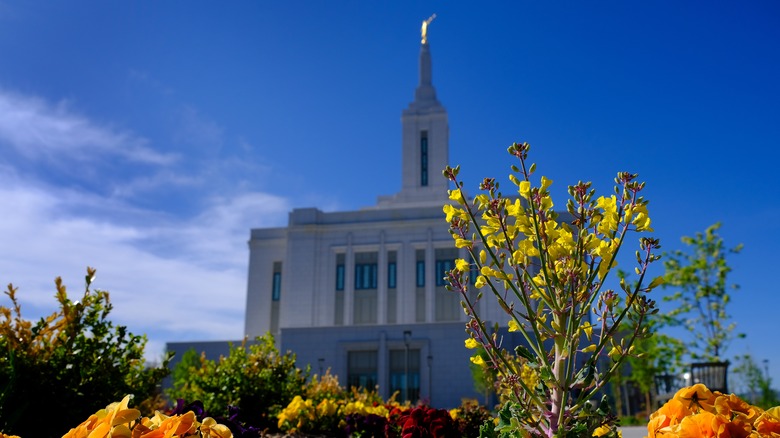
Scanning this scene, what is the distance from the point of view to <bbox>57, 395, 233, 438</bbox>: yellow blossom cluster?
74.3 inches

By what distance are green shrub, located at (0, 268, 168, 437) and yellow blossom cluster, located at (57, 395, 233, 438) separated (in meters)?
2.92

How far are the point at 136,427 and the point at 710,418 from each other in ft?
6.18

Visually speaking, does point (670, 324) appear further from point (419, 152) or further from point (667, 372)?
point (419, 152)

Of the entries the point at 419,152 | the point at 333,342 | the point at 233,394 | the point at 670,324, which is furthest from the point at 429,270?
the point at 233,394

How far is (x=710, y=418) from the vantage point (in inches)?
83.0

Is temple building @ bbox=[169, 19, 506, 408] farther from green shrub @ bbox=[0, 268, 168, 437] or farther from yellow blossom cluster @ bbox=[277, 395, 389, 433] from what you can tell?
green shrub @ bbox=[0, 268, 168, 437]

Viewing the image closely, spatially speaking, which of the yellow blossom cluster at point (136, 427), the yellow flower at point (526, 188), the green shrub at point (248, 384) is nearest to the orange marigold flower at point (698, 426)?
the yellow flower at point (526, 188)

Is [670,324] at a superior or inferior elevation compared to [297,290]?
inferior

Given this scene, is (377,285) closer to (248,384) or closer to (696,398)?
(248,384)

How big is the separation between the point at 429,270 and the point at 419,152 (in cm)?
1204

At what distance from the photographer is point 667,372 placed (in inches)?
808

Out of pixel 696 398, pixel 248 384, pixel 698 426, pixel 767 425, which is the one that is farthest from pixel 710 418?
pixel 248 384

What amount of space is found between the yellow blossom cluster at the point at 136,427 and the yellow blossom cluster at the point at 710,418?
1.54 metres

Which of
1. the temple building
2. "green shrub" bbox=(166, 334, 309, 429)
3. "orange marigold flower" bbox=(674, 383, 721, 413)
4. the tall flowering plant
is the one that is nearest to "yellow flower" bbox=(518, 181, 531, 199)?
the tall flowering plant
